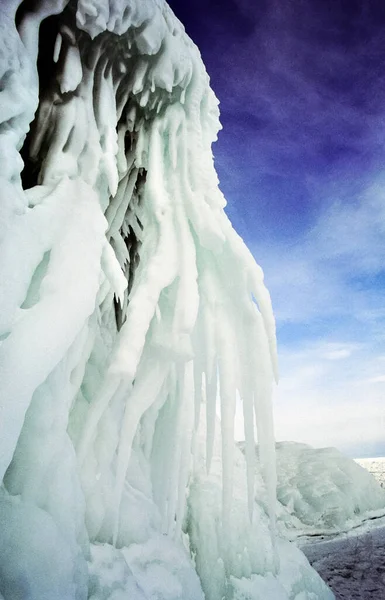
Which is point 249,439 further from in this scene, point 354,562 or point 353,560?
point 353,560

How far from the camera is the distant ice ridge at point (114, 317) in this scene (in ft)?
3.99

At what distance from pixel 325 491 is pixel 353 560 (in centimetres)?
287

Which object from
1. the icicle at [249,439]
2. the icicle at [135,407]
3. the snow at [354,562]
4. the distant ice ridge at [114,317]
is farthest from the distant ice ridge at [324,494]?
the icicle at [135,407]

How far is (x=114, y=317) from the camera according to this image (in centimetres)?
274

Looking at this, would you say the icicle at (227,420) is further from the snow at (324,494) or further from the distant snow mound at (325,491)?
the distant snow mound at (325,491)

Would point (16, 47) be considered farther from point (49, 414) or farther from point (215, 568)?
point (215, 568)

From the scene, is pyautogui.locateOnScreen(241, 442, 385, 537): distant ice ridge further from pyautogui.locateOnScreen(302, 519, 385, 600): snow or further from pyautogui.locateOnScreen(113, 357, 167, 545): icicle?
pyautogui.locateOnScreen(113, 357, 167, 545): icicle

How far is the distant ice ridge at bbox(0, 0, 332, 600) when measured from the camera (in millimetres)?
1216

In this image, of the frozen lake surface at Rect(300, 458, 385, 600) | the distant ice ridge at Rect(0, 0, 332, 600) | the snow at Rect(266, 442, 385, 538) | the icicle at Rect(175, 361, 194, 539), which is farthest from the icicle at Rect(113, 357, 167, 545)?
the snow at Rect(266, 442, 385, 538)

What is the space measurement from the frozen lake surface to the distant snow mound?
36cm

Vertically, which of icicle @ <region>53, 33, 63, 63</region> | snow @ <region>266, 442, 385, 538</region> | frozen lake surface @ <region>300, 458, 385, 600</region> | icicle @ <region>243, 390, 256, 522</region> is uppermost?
icicle @ <region>53, 33, 63, 63</region>

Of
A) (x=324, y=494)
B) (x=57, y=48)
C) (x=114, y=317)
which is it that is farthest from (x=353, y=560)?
(x=57, y=48)

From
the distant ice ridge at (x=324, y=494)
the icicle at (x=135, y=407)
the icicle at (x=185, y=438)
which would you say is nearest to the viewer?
the icicle at (x=135, y=407)

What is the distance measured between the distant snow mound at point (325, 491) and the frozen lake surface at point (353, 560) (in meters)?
0.36
